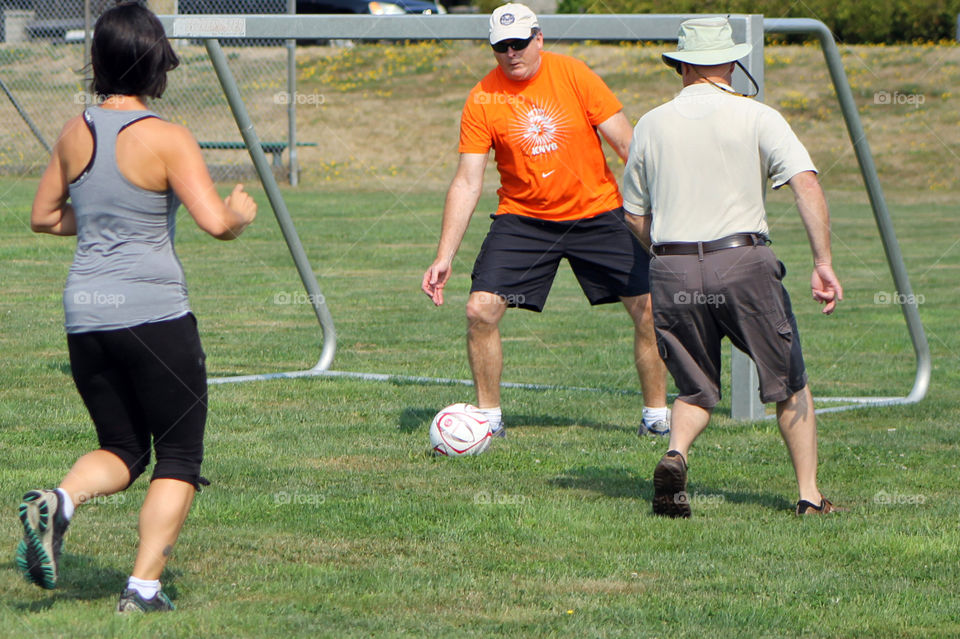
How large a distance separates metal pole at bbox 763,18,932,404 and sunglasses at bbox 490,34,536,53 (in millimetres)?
1290

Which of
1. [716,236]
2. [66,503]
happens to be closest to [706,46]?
[716,236]

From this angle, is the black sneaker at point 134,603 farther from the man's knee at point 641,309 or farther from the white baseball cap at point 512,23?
the man's knee at point 641,309

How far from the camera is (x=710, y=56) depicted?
5.33 metres

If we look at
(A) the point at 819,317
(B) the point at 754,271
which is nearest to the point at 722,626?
(B) the point at 754,271

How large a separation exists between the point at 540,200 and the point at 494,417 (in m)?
1.13

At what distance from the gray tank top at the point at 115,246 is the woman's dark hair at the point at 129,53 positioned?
0.27ft

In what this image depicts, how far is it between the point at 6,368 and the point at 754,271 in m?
5.59

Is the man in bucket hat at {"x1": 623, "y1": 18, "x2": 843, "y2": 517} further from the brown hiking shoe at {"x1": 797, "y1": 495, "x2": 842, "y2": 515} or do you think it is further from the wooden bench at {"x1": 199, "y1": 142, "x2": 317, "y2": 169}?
the wooden bench at {"x1": 199, "y1": 142, "x2": 317, "y2": 169}

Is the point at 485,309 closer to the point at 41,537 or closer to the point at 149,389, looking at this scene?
the point at 149,389

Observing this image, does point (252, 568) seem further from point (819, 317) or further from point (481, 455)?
point (819, 317)

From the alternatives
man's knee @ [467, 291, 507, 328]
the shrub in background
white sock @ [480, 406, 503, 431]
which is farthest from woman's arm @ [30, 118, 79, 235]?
the shrub in background

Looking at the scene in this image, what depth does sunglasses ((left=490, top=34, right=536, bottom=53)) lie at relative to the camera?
6715mm

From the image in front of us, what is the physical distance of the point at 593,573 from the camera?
4680 millimetres

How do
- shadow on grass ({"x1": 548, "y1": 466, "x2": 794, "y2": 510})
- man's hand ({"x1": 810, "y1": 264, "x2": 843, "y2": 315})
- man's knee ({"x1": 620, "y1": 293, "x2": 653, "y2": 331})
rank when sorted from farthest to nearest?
man's knee ({"x1": 620, "y1": 293, "x2": 653, "y2": 331})
shadow on grass ({"x1": 548, "y1": 466, "x2": 794, "y2": 510})
man's hand ({"x1": 810, "y1": 264, "x2": 843, "y2": 315})
